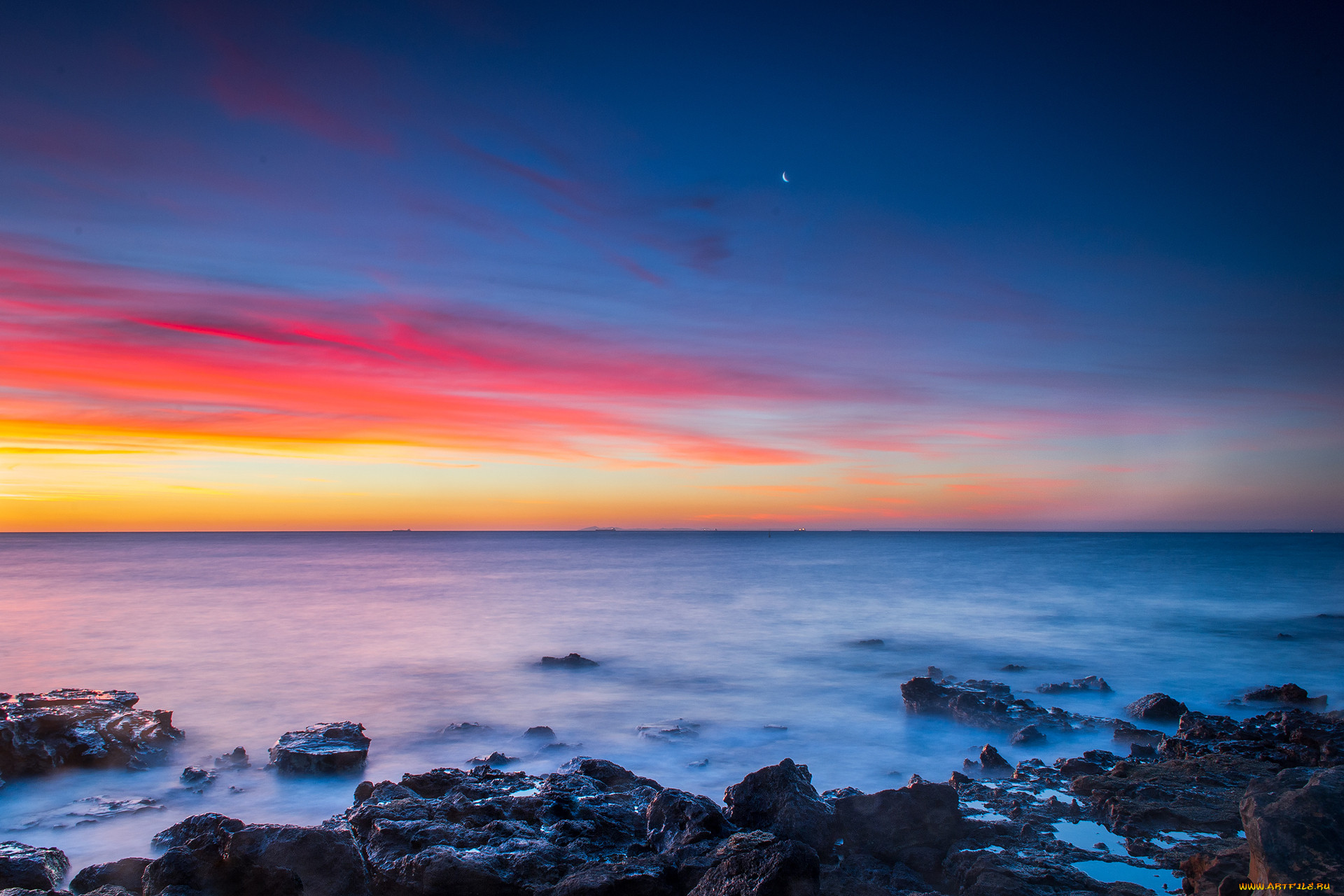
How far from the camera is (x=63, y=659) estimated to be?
72.2 feet

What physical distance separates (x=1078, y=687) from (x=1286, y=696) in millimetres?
4009

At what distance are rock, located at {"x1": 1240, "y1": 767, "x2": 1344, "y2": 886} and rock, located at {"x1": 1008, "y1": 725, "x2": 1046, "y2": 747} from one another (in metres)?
7.54

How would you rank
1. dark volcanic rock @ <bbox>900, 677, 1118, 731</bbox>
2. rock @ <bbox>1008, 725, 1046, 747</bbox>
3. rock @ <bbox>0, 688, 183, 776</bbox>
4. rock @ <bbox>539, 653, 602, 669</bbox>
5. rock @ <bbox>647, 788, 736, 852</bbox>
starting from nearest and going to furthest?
1. rock @ <bbox>647, 788, 736, 852</bbox>
2. rock @ <bbox>0, 688, 183, 776</bbox>
3. rock @ <bbox>1008, 725, 1046, 747</bbox>
4. dark volcanic rock @ <bbox>900, 677, 1118, 731</bbox>
5. rock @ <bbox>539, 653, 602, 669</bbox>

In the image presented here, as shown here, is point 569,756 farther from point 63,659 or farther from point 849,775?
point 63,659

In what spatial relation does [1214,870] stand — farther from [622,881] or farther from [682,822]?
[622,881]

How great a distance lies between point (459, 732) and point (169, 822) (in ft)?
17.8

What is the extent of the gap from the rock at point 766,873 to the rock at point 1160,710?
1213cm

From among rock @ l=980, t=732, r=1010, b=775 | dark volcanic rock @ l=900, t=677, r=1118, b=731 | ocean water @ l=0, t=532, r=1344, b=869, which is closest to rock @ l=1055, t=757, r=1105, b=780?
rock @ l=980, t=732, r=1010, b=775

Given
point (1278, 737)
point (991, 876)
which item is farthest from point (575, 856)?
point (1278, 737)

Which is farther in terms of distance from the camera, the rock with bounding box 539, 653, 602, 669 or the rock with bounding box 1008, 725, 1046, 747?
the rock with bounding box 539, 653, 602, 669

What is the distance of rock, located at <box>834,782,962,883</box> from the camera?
7.21m

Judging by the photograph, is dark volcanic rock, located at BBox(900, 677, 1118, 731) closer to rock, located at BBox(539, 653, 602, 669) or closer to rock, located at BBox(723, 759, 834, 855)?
rock, located at BBox(723, 759, 834, 855)

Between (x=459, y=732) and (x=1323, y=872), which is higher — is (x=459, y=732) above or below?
below

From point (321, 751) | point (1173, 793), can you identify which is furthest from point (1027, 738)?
point (321, 751)
